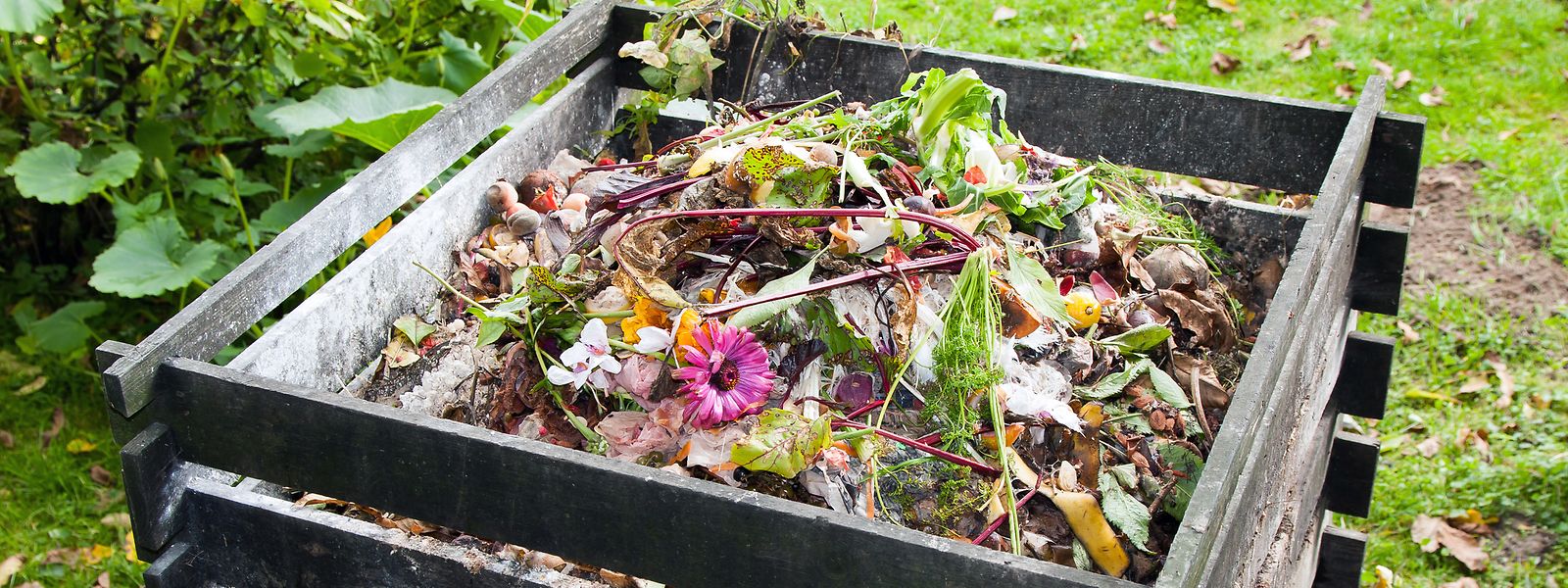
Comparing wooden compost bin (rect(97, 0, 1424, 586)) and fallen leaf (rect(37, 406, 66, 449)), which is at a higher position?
wooden compost bin (rect(97, 0, 1424, 586))

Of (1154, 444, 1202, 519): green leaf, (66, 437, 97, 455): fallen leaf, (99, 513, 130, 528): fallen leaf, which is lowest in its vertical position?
(99, 513, 130, 528): fallen leaf

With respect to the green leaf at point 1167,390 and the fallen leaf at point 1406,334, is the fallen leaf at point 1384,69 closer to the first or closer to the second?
the fallen leaf at point 1406,334

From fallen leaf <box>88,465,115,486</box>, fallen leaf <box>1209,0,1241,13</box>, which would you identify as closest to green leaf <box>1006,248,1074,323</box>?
fallen leaf <box>88,465,115,486</box>

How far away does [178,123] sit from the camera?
3.80 metres

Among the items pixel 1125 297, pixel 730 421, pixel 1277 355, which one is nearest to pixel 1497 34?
pixel 1125 297

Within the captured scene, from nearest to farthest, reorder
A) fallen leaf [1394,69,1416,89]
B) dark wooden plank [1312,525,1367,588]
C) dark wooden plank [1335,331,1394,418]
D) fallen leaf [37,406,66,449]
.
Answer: dark wooden plank [1335,331,1394,418], dark wooden plank [1312,525,1367,588], fallen leaf [37,406,66,449], fallen leaf [1394,69,1416,89]

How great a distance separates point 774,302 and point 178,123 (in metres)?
2.65

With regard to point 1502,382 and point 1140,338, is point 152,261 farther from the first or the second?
point 1502,382

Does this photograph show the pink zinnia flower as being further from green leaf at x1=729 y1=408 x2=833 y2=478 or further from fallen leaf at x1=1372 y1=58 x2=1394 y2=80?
fallen leaf at x1=1372 y1=58 x2=1394 y2=80

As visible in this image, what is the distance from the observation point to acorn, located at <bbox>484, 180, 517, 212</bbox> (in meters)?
2.50

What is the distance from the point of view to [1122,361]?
211 centimetres

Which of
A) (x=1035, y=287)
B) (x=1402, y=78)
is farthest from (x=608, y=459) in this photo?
(x=1402, y=78)

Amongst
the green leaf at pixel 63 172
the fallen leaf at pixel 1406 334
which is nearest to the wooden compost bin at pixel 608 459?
the fallen leaf at pixel 1406 334

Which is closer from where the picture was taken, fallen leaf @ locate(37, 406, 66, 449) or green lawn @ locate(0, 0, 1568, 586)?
green lawn @ locate(0, 0, 1568, 586)
